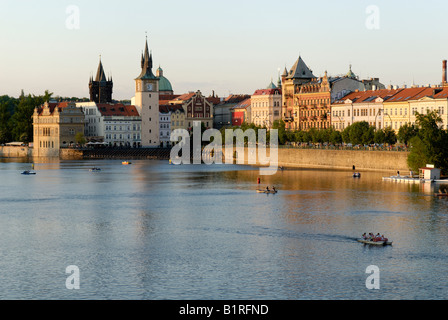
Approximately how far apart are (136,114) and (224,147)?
39516 mm

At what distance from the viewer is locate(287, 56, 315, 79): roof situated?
159 meters

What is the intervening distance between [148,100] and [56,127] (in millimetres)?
21122

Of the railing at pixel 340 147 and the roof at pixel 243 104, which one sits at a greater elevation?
the roof at pixel 243 104

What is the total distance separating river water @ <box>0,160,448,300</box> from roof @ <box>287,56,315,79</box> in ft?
262

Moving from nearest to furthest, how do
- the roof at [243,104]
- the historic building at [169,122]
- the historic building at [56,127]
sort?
the historic building at [56,127], the roof at [243,104], the historic building at [169,122]

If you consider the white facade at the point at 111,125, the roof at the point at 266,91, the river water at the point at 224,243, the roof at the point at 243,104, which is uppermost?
the roof at the point at 266,91

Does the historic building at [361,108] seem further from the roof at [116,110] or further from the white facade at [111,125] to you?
the roof at [116,110]

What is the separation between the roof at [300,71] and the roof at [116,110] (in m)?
39.5

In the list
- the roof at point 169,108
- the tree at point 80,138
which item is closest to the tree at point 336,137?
the tree at point 80,138

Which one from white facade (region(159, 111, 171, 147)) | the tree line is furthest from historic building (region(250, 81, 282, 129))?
white facade (region(159, 111, 171, 147))

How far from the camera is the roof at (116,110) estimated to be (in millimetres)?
178875

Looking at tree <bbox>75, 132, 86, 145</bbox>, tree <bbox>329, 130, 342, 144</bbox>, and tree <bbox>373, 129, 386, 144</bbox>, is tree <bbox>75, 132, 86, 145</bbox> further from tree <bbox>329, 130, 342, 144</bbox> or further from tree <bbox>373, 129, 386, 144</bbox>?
tree <bbox>373, 129, 386, 144</bbox>

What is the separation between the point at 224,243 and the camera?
46.7 meters
